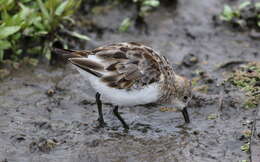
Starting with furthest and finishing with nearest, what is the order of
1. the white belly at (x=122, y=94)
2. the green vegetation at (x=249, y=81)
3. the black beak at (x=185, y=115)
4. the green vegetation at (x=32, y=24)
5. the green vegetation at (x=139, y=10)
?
the green vegetation at (x=139, y=10), the green vegetation at (x=32, y=24), the green vegetation at (x=249, y=81), the black beak at (x=185, y=115), the white belly at (x=122, y=94)

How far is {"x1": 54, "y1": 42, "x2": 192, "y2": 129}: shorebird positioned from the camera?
695 cm

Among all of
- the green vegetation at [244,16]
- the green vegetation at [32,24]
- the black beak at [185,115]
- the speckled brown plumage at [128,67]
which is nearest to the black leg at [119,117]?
the speckled brown plumage at [128,67]

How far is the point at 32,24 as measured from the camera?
9.30 m

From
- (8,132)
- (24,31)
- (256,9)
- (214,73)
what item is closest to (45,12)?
(24,31)

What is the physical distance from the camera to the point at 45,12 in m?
9.03

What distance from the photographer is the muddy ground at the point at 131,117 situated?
6.66m

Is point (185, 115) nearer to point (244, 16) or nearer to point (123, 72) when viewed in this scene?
point (123, 72)

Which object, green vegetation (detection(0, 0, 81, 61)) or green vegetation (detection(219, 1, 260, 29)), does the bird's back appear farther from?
green vegetation (detection(219, 1, 260, 29))

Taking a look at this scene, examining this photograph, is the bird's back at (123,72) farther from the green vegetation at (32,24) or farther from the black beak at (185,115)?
the green vegetation at (32,24)

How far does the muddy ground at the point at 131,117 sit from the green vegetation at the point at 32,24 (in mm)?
504

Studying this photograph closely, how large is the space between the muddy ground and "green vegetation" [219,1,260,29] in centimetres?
25

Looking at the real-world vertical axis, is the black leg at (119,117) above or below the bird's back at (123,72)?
below

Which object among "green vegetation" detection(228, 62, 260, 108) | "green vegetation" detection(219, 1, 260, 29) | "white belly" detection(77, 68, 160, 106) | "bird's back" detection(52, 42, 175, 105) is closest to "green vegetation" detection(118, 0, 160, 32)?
"green vegetation" detection(219, 1, 260, 29)

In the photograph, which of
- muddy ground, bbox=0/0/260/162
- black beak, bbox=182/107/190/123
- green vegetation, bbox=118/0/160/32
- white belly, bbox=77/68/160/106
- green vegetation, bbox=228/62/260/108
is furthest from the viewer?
green vegetation, bbox=118/0/160/32
